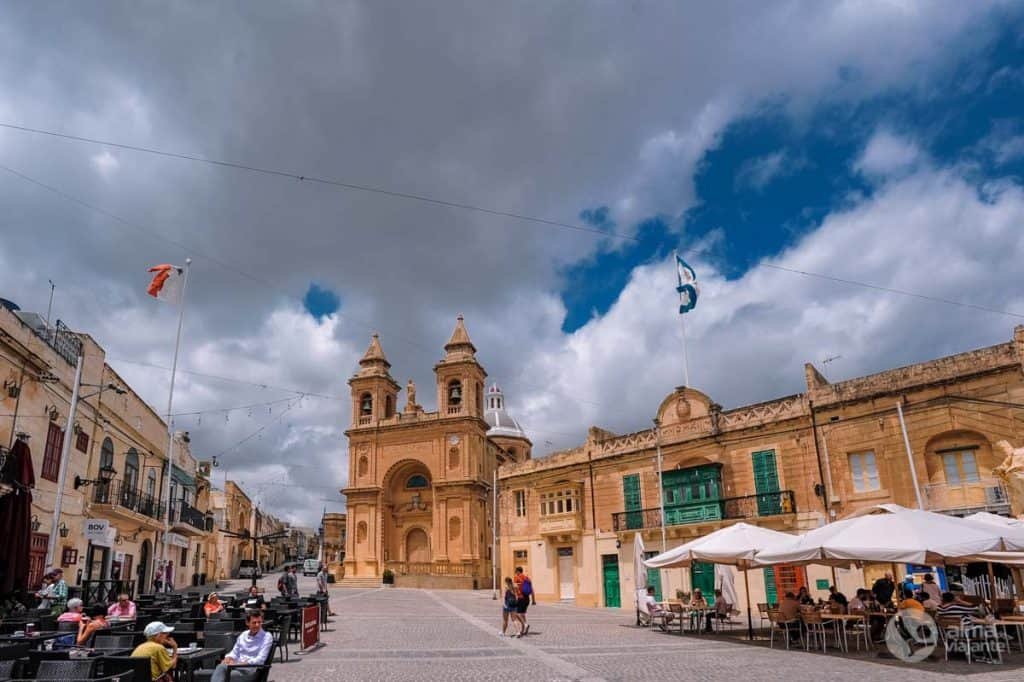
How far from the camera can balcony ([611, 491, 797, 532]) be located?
78.1ft

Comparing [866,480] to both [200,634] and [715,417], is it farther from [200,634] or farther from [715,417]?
[200,634]

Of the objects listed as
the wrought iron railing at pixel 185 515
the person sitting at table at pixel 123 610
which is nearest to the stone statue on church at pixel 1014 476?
the person sitting at table at pixel 123 610

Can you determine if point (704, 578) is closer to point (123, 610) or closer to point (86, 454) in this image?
point (123, 610)

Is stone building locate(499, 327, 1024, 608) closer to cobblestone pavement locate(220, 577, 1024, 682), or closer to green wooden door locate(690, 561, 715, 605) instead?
green wooden door locate(690, 561, 715, 605)

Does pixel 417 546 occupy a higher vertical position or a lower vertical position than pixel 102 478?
lower

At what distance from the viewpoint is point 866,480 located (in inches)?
848

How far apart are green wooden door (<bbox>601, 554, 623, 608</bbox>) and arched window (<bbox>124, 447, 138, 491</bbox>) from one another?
19.4 m

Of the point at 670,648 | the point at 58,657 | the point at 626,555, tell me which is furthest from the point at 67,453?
the point at 626,555

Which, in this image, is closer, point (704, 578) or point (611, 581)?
point (704, 578)

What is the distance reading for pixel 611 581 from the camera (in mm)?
29234

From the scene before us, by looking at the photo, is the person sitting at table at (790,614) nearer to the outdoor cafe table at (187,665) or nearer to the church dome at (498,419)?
the outdoor cafe table at (187,665)

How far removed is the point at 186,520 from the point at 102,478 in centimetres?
1295

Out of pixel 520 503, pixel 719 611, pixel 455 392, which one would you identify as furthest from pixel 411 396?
pixel 719 611

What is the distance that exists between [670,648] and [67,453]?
51.8 feet
